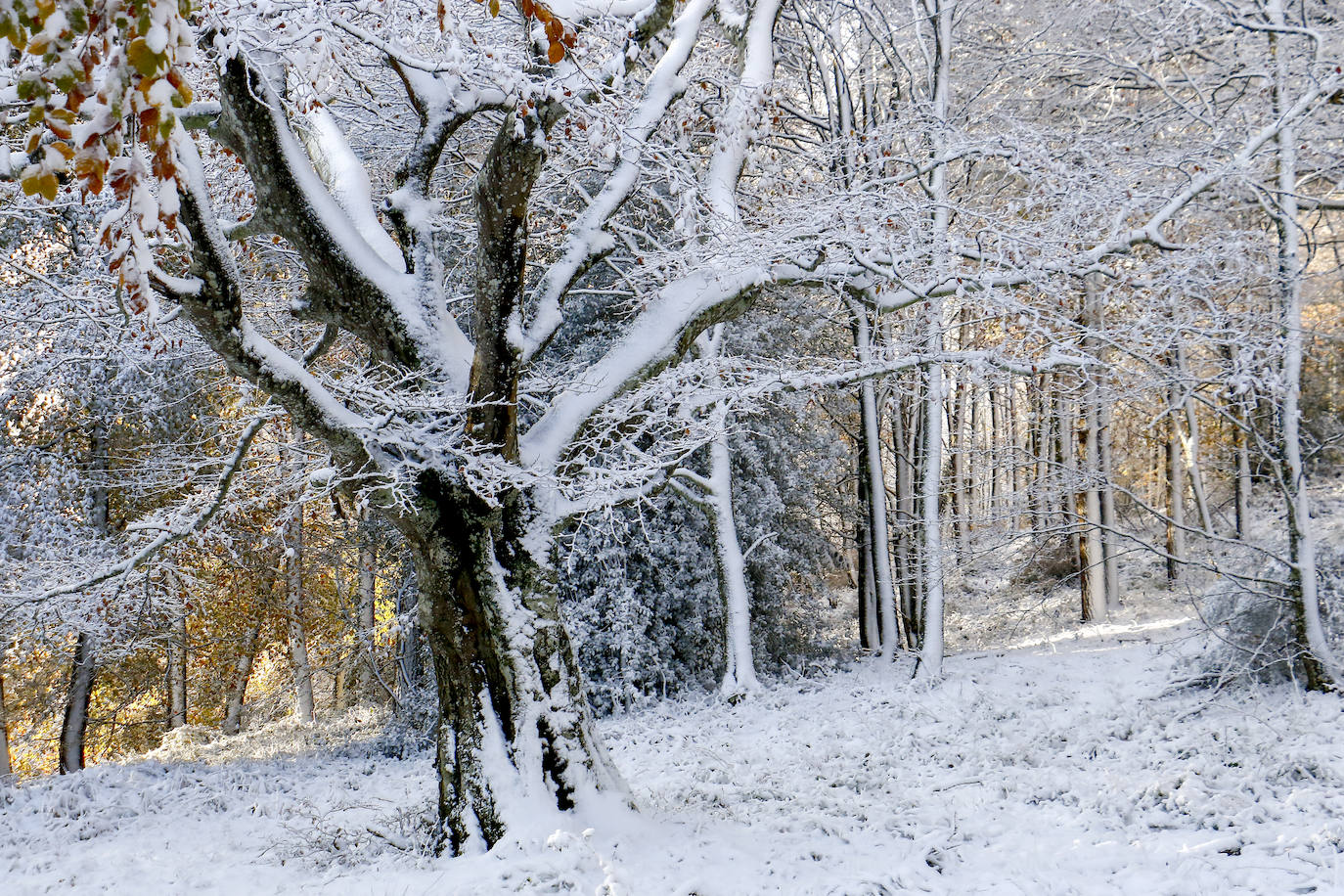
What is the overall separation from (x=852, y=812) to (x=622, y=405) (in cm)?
301

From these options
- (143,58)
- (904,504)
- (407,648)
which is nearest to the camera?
(143,58)

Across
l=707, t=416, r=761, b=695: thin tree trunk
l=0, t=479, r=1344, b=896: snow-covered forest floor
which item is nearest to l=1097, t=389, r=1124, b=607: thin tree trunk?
l=0, t=479, r=1344, b=896: snow-covered forest floor

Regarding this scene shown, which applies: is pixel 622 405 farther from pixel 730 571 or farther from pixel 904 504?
pixel 904 504

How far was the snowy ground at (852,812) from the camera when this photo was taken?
13.4ft

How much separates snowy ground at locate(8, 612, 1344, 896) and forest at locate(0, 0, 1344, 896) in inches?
1.6

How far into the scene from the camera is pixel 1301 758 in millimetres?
4836

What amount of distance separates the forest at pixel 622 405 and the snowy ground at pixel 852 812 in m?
0.04

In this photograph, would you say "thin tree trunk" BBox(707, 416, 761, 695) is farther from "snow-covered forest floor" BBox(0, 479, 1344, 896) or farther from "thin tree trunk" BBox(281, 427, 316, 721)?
"thin tree trunk" BBox(281, 427, 316, 721)

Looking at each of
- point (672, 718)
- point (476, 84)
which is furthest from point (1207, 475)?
point (476, 84)

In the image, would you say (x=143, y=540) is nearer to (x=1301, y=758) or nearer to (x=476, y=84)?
(x=476, y=84)

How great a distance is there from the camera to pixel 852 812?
209 inches

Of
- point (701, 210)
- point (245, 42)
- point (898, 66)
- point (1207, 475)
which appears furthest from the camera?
point (1207, 475)

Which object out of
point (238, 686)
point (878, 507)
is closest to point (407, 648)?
point (878, 507)

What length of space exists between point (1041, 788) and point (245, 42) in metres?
6.20
